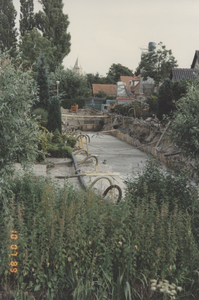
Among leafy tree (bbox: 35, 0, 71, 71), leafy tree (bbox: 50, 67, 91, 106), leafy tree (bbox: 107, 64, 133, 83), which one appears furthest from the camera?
leafy tree (bbox: 107, 64, 133, 83)

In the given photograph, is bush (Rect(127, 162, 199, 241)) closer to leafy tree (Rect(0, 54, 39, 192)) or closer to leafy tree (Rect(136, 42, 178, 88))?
leafy tree (Rect(0, 54, 39, 192))

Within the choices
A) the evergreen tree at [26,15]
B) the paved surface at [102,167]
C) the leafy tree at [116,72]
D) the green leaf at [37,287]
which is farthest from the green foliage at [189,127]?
the leafy tree at [116,72]

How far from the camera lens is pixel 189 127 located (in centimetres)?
541

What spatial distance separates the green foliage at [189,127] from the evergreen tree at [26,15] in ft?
136

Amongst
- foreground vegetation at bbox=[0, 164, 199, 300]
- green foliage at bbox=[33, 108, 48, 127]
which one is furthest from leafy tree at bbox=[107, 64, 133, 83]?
foreground vegetation at bbox=[0, 164, 199, 300]

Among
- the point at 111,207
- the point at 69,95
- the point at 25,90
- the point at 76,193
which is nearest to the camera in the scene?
the point at 111,207

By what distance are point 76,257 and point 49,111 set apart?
1234cm

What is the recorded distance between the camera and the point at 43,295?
11.8 feet

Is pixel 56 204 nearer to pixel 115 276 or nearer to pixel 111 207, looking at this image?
pixel 111 207

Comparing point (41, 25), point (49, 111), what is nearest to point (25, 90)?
point (49, 111)

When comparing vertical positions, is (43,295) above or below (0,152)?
below

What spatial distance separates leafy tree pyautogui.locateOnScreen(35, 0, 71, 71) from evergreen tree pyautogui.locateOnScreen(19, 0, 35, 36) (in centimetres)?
94

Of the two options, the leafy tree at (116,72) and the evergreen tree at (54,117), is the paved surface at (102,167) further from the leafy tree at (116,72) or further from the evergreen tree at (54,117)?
the leafy tree at (116,72)

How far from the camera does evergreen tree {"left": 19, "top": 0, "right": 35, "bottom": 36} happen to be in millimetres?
41781
